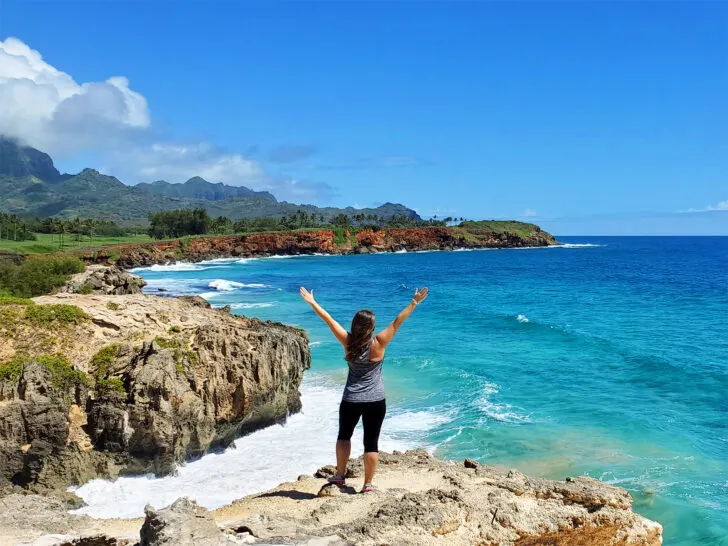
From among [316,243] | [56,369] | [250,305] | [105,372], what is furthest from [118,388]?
[316,243]

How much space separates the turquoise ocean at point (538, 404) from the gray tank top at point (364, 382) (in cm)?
599

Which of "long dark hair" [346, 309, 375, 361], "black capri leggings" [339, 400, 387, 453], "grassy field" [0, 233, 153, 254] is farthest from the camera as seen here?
"grassy field" [0, 233, 153, 254]

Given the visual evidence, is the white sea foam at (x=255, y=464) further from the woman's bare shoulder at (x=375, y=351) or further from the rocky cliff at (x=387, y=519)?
the woman's bare shoulder at (x=375, y=351)

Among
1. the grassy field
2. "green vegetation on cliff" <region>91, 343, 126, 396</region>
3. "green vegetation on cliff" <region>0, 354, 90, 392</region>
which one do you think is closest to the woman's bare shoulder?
"green vegetation on cliff" <region>91, 343, 126, 396</region>

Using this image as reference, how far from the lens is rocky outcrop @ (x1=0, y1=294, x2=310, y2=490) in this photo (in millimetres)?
10500

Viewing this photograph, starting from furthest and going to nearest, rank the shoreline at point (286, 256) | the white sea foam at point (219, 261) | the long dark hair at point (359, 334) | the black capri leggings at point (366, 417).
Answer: the white sea foam at point (219, 261) → the shoreline at point (286, 256) → the black capri leggings at point (366, 417) → the long dark hair at point (359, 334)

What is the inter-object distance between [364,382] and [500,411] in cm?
1224

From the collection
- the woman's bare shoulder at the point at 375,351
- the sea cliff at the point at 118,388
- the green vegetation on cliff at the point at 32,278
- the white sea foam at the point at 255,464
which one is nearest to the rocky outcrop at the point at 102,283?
the green vegetation on cliff at the point at 32,278

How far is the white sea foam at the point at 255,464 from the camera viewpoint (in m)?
10.7

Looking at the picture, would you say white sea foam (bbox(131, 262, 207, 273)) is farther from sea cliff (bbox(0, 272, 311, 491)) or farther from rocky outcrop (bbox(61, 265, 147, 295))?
sea cliff (bbox(0, 272, 311, 491))

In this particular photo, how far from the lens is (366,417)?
21.4ft

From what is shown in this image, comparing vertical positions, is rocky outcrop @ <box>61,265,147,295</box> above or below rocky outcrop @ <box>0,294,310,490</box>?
above

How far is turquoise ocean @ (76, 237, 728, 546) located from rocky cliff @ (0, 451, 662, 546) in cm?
434

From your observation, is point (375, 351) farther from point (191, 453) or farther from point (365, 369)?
point (191, 453)
